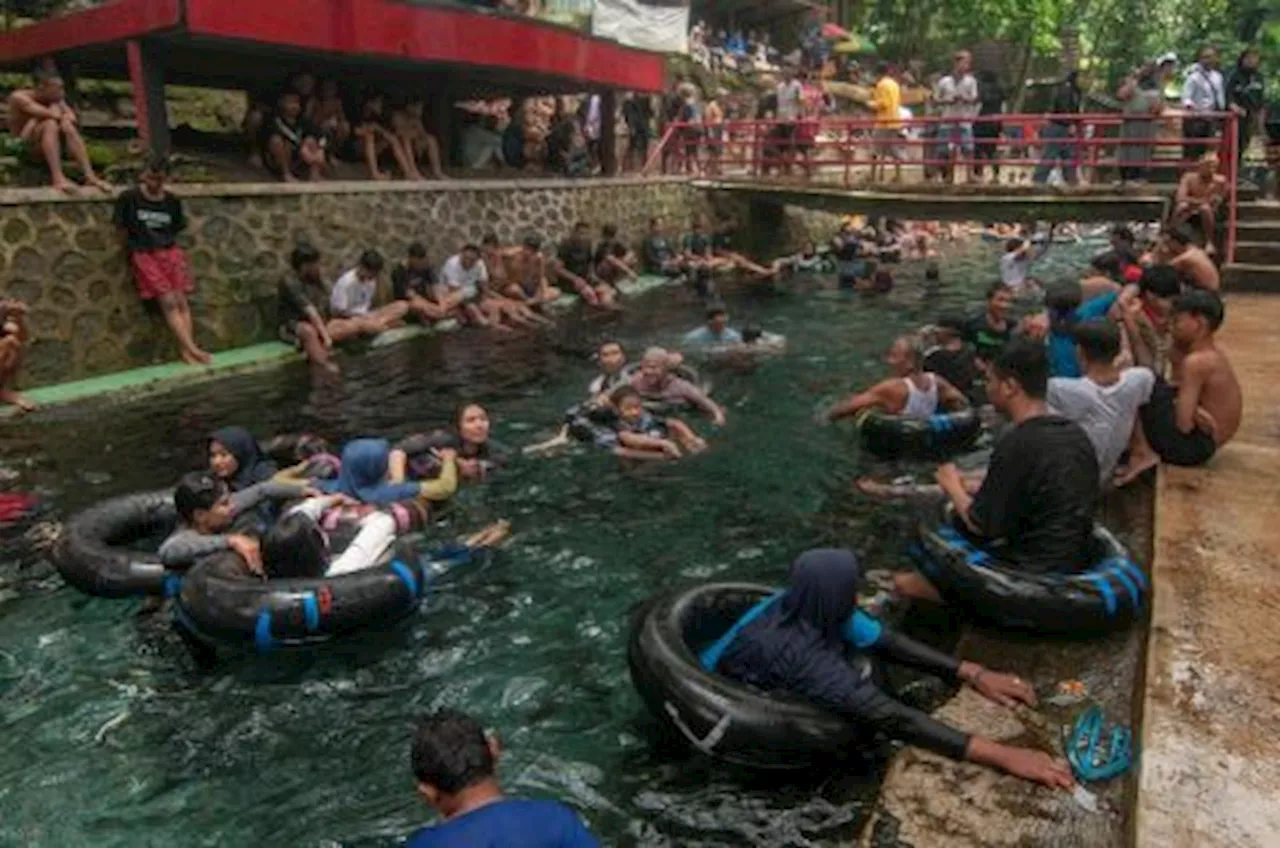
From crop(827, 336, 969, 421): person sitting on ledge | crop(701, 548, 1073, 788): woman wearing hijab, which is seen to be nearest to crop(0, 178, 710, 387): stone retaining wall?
crop(827, 336, 969, 421): person sitting on ledge

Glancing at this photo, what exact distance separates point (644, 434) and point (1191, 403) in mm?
4831

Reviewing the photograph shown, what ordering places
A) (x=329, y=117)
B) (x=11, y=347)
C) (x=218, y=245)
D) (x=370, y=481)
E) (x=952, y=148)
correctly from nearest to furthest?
(x=370, y=481) < (x=11, y=347) < (x=218, y=245) < (x=329, y=117) < (x=952, y=148)

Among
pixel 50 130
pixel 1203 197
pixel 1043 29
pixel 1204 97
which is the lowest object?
pixel 1203 197

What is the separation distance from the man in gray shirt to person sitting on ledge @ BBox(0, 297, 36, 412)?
10.1 metres

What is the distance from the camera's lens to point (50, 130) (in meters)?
11.7

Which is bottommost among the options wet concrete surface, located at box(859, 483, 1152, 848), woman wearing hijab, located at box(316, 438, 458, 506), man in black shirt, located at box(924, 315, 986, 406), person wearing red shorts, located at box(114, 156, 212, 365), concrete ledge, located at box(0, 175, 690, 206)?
wet concrete surface, located at box(859, 483, 1152, 848)

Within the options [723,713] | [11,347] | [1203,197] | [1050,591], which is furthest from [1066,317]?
[11,347]

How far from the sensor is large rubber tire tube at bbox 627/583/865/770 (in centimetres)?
471

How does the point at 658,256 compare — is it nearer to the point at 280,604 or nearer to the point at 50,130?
the point at 50,130

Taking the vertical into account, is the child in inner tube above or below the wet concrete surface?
above

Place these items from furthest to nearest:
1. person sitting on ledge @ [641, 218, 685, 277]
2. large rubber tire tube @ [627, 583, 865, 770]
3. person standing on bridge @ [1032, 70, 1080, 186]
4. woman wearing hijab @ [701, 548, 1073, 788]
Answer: person sitting on ledge @ [641, 218, 685, 277]
person standing on bridge @ [1032, 70, 1080, 186]
large rubber tire tube @ [627, 583, 865, 770]
woman wearing hijab @ [701, 548, 1073, 788]

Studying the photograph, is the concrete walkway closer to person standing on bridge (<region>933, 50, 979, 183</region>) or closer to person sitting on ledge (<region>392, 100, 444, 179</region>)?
person sitting on ledge (<region>392, 100, 444, 179</region>)

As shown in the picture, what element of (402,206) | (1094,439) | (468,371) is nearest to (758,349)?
(468,371)

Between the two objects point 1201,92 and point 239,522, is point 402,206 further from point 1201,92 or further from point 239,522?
point 1201,92
